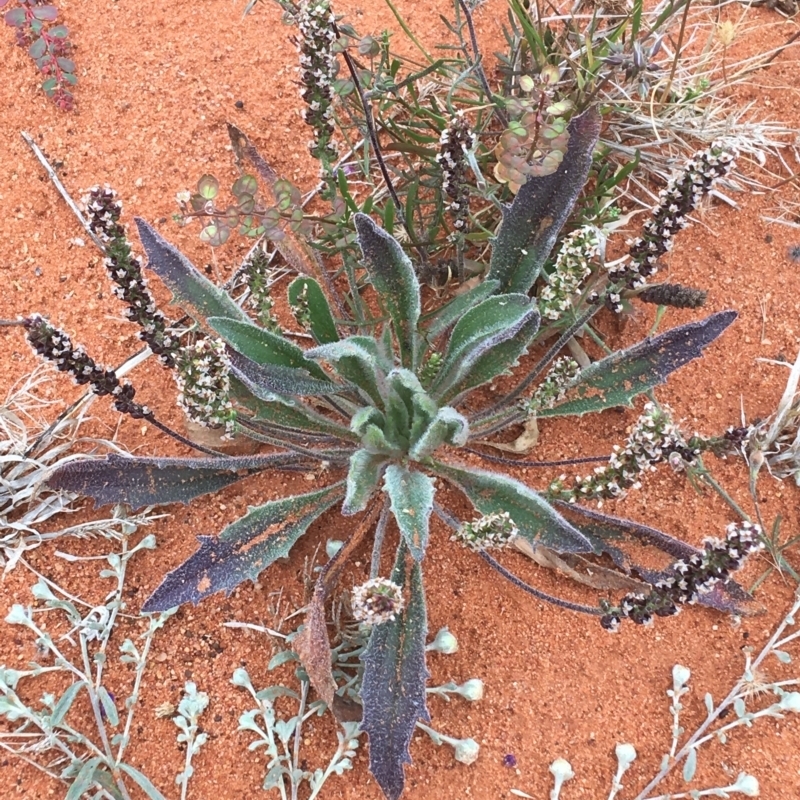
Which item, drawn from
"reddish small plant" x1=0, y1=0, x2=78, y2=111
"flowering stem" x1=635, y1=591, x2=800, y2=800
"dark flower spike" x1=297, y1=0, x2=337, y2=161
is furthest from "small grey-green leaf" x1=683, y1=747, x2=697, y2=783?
"reddish small plant" x1=0, y1=0, x2=78, y2=111

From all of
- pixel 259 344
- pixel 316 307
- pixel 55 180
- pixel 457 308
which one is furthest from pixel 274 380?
pixel 55 180

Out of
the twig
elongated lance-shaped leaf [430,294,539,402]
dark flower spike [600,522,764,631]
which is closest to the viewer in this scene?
dark flower spike [600,522,764,631]

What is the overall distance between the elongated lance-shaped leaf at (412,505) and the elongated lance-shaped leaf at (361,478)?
5 centimetres

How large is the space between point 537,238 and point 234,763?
4.28 feet

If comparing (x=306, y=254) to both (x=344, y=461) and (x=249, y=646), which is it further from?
(x=249, y=646)

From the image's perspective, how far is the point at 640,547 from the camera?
1778mm

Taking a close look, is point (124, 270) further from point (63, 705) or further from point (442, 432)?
point (63, 705)

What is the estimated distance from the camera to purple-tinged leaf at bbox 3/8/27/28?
230 cm

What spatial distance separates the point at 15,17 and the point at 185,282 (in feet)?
3.84

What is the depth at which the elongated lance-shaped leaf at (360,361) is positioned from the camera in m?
1.48

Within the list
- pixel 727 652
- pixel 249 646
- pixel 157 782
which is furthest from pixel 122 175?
pixel 727 652

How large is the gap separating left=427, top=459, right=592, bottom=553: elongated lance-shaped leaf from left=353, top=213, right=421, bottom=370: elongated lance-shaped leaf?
0.32 metres

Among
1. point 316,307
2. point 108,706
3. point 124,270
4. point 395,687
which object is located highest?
point 124,270

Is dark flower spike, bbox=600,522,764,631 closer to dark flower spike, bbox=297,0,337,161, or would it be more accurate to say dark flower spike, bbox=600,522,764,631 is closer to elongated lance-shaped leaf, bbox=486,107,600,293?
elongated lance-shaped leaf, bbox=486,107,600,293
